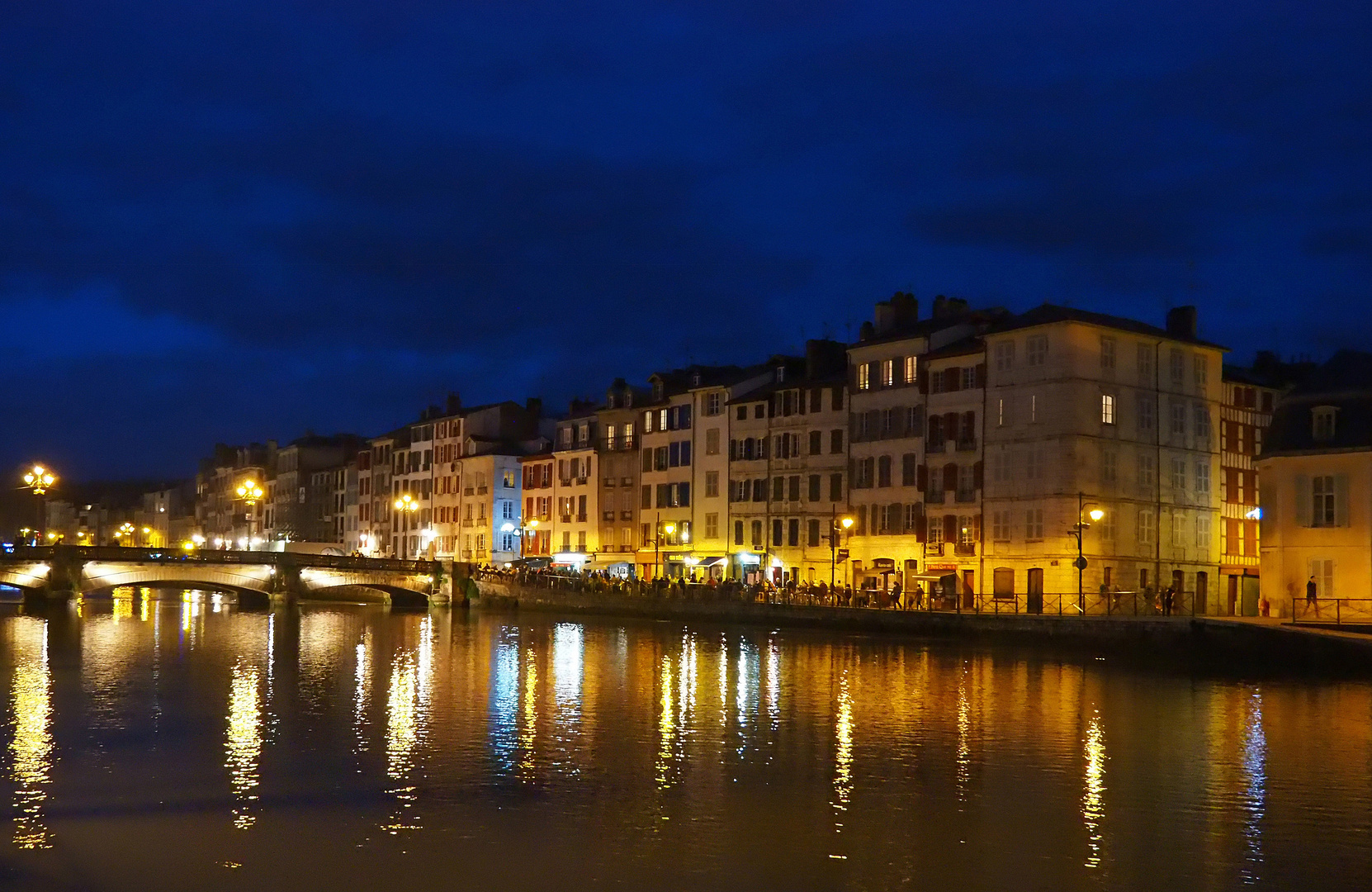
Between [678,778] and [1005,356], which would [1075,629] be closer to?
[1005,356]

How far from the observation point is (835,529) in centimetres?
8656

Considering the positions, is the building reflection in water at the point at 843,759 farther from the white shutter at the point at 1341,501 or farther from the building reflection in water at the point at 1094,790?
the white shutter at the point at 1341,501

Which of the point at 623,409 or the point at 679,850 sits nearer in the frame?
the point at 679,850

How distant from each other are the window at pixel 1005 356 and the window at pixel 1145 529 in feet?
29.3

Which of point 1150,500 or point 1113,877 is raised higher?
point 1150,500

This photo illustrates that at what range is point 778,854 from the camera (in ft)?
68.1

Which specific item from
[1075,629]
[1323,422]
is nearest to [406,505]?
[1075,629]

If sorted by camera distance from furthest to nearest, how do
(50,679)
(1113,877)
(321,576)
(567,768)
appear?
(321,576) < (50,679) < (567,768) < (1113,877)

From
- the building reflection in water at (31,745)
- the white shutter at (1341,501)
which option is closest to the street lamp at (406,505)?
the building reflection in water at (31,745)

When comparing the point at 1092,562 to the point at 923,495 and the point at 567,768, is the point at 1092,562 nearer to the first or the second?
the point at 923,495

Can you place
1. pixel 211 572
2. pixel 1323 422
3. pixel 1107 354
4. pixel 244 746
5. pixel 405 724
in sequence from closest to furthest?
1. pixel 244 746
2. pixel 405 724
3. pixel 1323 422
4. pixel 1107 354
5. pixel 211 572

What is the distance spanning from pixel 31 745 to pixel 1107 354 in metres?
54.9

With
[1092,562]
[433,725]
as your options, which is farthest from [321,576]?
[433,725]

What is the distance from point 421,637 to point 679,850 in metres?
50.8
